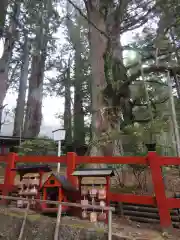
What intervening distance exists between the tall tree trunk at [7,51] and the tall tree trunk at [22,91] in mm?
1725

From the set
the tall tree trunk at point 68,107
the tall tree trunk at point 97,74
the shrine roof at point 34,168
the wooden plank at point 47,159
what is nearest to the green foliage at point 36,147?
the tall tree trunk at point 68,107

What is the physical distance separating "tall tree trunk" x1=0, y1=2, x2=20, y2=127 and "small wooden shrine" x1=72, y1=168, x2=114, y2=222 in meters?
11.5

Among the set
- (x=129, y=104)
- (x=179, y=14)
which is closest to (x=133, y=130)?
(x=129, y=104)

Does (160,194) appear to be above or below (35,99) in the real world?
below

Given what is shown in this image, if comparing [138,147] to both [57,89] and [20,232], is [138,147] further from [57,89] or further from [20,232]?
[57,89]

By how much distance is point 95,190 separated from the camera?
3.55 m

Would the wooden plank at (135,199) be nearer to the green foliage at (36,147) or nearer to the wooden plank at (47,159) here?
the wooden plank at (47,159)

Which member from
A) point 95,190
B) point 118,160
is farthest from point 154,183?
point 95,190

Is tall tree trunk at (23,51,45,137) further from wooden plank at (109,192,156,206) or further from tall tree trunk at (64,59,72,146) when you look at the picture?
wooden plank at (109,192,156,206)

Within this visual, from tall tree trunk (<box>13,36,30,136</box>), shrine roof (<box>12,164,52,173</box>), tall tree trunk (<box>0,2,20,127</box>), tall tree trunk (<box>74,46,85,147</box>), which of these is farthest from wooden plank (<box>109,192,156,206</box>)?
tall tree trunk (<box>13,36,30,136</box>)

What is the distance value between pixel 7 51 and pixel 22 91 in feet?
14.2

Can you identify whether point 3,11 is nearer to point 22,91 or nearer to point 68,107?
point 22,91

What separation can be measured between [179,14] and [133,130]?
5792 millimetres

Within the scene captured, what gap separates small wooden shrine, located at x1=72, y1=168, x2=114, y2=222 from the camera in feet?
11.3
